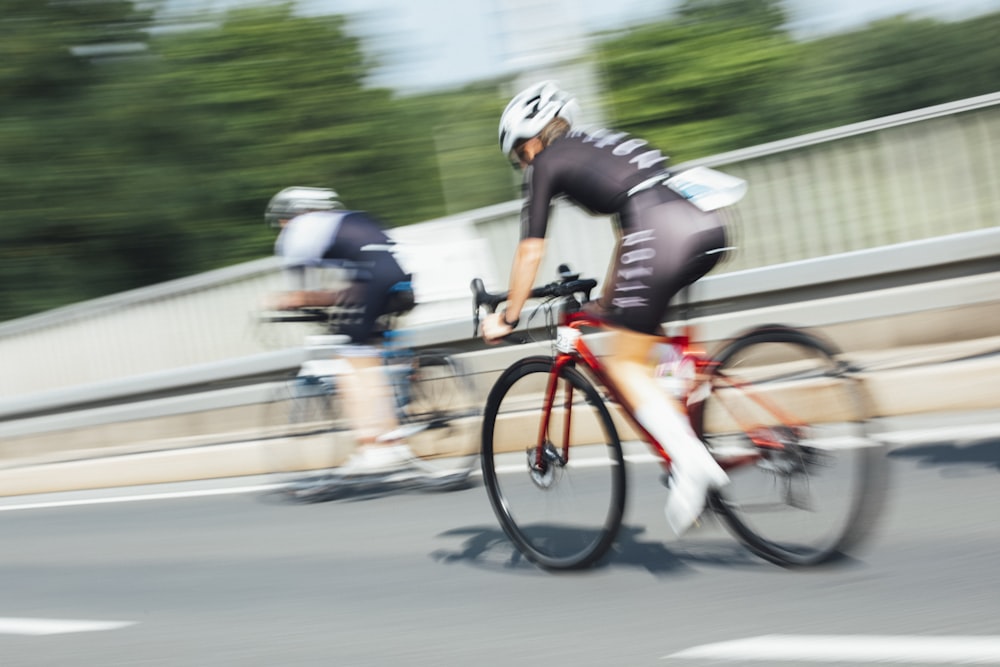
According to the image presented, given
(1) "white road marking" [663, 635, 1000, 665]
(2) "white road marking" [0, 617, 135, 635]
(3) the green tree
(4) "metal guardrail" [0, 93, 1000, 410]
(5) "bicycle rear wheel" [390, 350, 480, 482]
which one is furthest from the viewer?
(3) the green tree

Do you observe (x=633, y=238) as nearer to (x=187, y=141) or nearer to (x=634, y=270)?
(x=634, y=270)

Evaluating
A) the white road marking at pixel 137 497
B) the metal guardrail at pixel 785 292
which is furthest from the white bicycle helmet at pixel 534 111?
the white road marking at pixel 137 497

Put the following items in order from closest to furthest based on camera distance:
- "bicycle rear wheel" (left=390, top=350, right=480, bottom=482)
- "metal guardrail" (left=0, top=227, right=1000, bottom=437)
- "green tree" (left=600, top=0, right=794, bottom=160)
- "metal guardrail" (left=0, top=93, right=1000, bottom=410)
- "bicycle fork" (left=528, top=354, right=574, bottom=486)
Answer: "bicycle fork" (left=528, top=354, right=574, bottom=486), "bicycle rear wheel" (left=390, top=350, right=480, bottom=482), "metal guardrail" (left=0, top=227, right=1000, bottom=437), "metal guardrail" (left=0, top=93, right=1000, bottom=410), "green tree" (left=600, top=0, right=794, bottom=160)

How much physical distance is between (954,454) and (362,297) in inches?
134

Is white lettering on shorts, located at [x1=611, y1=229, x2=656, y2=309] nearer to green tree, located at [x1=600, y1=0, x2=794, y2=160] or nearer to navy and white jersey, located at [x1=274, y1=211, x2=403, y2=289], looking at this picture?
navy and white jersey, located at [x1=274, y1=211, x2=403, y2=289]

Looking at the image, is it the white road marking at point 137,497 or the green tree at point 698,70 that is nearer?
the white road marking at point 137,497

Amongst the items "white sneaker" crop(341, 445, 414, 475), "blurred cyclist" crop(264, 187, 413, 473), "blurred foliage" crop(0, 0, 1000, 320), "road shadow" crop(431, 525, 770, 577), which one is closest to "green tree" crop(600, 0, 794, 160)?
"blurred foliage" crop(0, 0, 1000, 320)

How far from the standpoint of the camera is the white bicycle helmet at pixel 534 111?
4.91 metres

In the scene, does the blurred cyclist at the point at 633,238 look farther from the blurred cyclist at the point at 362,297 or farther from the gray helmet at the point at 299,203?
the gray helmet at the point at 299,203

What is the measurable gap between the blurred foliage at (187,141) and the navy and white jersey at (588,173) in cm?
2015

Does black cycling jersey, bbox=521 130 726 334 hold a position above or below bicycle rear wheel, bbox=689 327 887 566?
above

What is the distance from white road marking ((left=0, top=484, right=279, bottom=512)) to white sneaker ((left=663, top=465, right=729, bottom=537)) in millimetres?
4331

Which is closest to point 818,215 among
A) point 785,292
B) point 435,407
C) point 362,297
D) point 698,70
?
point 785,292

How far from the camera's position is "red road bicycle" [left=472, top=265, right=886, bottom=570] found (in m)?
4.53
